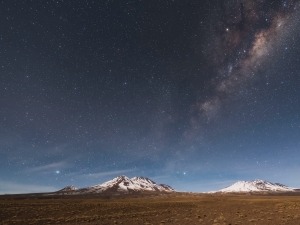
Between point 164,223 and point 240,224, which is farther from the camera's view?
point 164,223

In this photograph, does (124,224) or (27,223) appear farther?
(27,223)

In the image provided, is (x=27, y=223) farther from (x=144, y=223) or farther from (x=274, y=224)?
(x=274, y=224)

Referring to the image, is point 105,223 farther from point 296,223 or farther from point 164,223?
point 296,223

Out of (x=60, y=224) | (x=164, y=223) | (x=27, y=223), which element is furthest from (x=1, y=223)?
(x=164, y=223)

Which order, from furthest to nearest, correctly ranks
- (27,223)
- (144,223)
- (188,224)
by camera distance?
(27,223) < (144,223) < (188,224)

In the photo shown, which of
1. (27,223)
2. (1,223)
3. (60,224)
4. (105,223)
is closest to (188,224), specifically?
(105,223)

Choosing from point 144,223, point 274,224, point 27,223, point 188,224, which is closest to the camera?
point 274,224

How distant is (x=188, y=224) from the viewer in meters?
25.7

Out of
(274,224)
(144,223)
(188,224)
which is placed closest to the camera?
(274,224)

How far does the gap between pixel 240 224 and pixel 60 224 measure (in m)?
17.6

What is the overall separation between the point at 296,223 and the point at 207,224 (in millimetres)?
7680

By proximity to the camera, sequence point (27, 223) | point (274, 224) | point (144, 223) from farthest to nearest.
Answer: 1. point (27, 223)
2. point (144, 223)
3. point (274, 224)

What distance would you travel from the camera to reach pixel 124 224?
27.2m

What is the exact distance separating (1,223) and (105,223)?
38.7 feet
